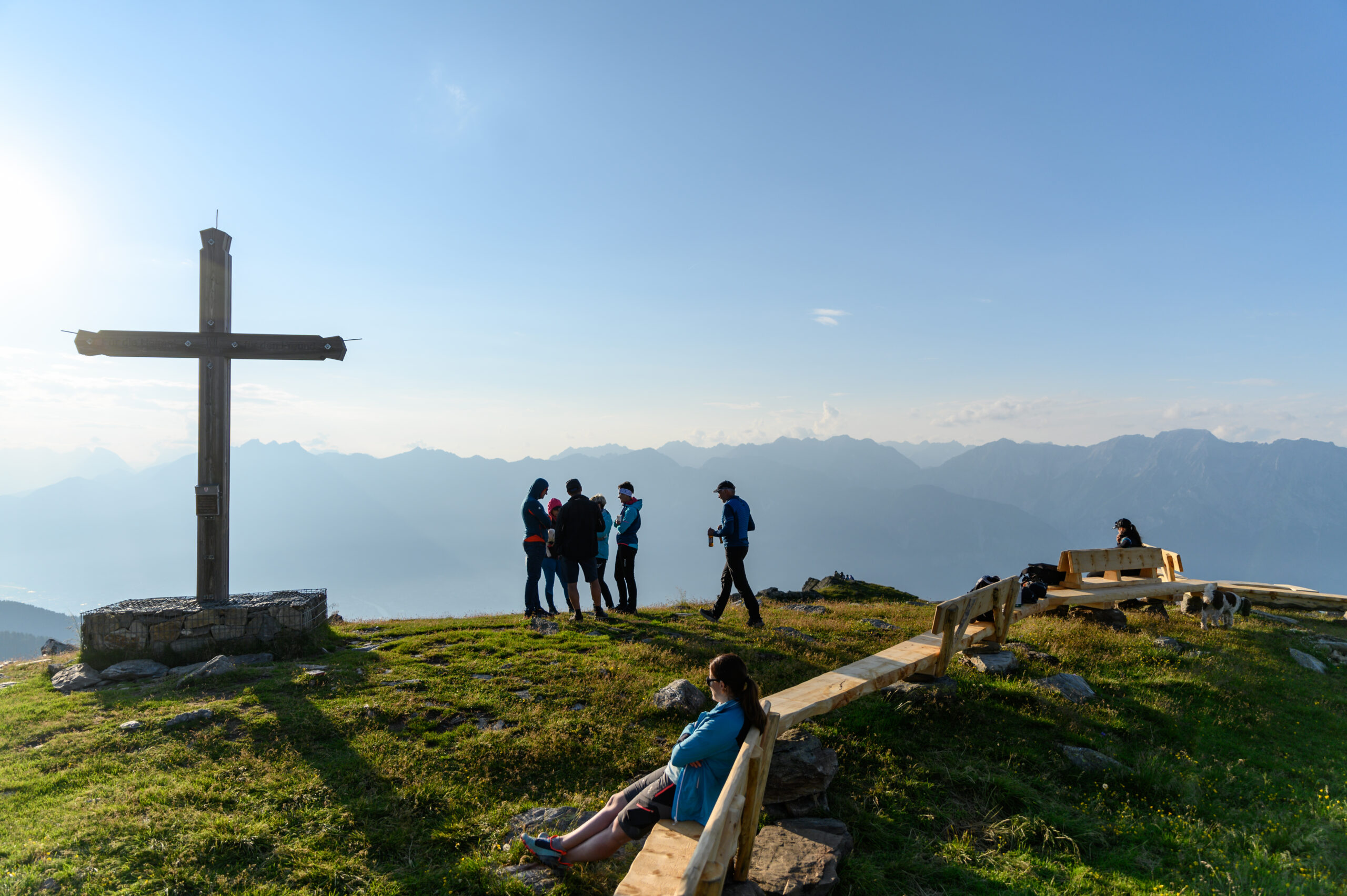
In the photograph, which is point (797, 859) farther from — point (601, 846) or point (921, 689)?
point (921, 689)

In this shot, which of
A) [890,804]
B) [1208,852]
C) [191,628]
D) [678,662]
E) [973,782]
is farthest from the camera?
[191,628]

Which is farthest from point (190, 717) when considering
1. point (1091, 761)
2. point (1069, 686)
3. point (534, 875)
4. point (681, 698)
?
point (1069, 686)

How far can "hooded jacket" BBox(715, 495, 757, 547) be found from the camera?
12.0 m

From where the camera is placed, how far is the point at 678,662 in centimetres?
959

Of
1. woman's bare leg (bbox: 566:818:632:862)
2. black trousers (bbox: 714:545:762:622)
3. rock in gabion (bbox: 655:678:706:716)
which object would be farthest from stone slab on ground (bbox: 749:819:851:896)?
black trousers (bbox: 714:545:762:622)

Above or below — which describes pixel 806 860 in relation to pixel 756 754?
below

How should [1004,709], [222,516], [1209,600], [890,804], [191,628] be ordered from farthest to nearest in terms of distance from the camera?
[1209,600]
[222,516]
[191,628]
[1004,709]
[890,804]

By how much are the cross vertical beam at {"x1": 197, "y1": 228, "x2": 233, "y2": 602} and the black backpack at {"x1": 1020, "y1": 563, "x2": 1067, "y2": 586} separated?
51.4 feet

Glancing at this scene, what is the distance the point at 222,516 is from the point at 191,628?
197 centimetres

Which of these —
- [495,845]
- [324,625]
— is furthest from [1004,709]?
[324,625]

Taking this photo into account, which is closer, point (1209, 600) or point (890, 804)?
point (890, 804)

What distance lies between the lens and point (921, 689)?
26.8ft

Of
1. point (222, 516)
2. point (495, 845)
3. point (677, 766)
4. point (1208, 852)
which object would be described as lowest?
point (1208, 852)

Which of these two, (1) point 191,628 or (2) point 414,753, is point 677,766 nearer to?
(2) point 414,753
